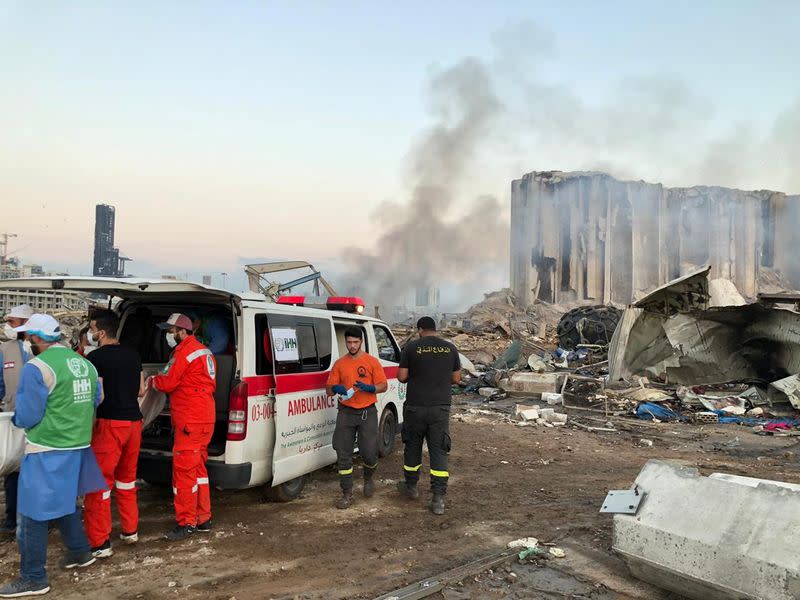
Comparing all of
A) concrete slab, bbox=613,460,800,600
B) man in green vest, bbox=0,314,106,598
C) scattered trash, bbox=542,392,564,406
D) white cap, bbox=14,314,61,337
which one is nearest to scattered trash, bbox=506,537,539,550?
concrete slab, bbox=613,460,800,600

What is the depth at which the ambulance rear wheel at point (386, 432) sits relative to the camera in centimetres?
707

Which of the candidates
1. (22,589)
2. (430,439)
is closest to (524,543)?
A: (430,439)

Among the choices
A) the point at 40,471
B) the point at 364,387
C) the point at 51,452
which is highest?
the point at 364,387

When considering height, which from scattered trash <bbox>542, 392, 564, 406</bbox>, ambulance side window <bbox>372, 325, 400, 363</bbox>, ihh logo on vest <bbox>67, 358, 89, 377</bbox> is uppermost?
ihh logo on vest <bbox>67, 358, 89, 377</bbox>

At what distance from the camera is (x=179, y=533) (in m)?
4.38

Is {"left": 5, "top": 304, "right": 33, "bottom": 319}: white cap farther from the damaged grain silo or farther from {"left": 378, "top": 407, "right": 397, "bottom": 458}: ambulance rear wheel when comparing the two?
the damaged grain silo

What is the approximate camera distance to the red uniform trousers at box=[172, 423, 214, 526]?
14.1 feet

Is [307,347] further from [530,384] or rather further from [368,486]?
[530,384]

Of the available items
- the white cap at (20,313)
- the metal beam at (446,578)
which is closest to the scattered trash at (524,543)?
the metal beam at (446,578)

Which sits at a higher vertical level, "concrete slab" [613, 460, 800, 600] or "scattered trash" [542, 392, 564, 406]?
"concrete slab" [613, 460, 800, 600]

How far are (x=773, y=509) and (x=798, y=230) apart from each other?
8391 cm

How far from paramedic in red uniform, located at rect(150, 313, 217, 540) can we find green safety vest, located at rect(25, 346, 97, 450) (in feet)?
2.07

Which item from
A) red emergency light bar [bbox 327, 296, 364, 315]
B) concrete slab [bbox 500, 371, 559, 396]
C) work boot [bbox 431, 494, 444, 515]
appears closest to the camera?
work boot [bbox 431, 494, 444, 515]

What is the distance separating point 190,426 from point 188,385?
306 mm
